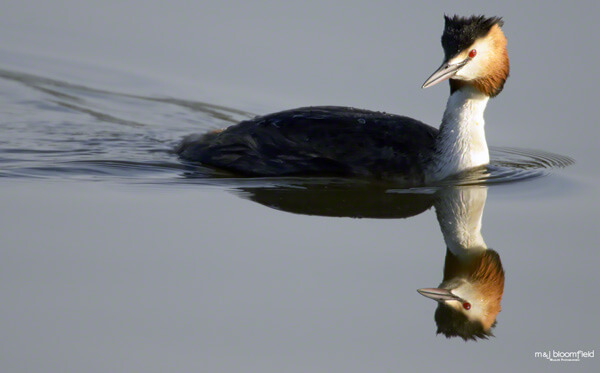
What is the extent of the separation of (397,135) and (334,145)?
0.58 metres

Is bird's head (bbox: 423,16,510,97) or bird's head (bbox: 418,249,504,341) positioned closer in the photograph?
bird's head (bbox: 418,249,504,341)

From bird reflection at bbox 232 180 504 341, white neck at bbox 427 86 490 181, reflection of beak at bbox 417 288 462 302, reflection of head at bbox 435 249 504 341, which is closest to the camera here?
reflection of head at bbox 435 249 504 341

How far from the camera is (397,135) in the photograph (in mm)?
9516

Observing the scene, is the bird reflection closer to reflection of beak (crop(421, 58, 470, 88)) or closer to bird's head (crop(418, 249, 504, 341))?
bird's head (crop(418, 249, 504, 341))

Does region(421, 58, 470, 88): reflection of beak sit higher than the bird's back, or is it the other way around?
region(421, 58, 470, 88): reflection of beak

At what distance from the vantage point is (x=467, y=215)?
28.8ft

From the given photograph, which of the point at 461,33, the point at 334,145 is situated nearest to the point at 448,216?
the point at 334,145

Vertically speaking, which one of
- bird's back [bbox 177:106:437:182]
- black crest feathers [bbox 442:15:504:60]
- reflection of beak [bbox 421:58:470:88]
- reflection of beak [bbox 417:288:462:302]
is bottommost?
reflection of beak [bbox 417:288:462:302]

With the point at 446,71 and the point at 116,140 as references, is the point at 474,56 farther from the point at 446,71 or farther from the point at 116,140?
the point at 116,140

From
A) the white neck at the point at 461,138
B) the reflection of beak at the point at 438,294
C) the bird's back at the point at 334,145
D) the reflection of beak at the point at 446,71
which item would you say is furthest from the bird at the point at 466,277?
the reflection of beak at the point at 446,71

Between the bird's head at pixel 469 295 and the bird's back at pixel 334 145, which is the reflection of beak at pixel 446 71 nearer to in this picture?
the bird's back at pixel 334 145

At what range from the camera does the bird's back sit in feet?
31.1

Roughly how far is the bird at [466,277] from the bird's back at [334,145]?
0.60 meters

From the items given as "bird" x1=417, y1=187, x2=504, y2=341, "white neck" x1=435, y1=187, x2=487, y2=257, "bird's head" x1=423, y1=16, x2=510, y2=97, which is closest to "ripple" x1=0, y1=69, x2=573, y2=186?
"white neck" x1=435, y1=187, x2=487, y2=257
